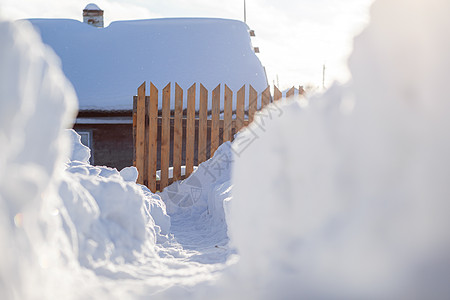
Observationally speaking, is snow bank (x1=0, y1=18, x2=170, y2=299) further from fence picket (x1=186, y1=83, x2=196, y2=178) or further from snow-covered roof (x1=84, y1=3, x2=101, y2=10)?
snow-covered roof (x1=84, y1=3, x2=101, y2=10)

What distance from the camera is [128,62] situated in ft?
35.8

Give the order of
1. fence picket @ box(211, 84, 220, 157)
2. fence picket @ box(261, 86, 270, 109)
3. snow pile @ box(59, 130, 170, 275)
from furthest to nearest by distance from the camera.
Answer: fence picket @ box(261, 86, 270, 109)
fence picket @ box(211, 84, 220, 157)
snow pile @ box(59, 130, 170, 275)

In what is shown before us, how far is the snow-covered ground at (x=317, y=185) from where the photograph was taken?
1.27m

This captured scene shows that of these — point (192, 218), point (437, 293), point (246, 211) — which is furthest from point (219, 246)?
point (437, 293)

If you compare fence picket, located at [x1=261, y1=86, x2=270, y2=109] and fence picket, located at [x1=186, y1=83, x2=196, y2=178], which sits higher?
fence picket, located at [x1=261, y1=86, x2=270, y2=109]

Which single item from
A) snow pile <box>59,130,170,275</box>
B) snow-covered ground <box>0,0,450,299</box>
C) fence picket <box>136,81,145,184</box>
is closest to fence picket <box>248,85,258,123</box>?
fence picket <box>136,81,145,184</box>

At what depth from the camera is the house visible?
9.59m

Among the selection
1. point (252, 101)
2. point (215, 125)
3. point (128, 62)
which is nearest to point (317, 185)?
point (215, 125)

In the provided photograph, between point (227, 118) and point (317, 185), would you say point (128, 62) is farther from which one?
point (317, 185)

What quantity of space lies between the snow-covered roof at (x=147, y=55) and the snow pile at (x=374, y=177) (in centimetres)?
836

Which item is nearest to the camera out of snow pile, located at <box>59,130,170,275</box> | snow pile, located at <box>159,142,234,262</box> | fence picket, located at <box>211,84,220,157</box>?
snow pile, located at <box>59,130,170,275</box>

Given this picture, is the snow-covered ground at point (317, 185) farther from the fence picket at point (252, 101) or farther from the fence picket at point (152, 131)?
the fence picket at point (252, 101)

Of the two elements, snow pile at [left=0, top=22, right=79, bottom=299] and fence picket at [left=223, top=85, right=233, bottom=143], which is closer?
snow pile at [left=0, top=22, right=79, bottom=299]

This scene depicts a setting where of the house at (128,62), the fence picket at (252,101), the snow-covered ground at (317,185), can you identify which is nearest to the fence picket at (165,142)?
the fence picket at (252,101)
